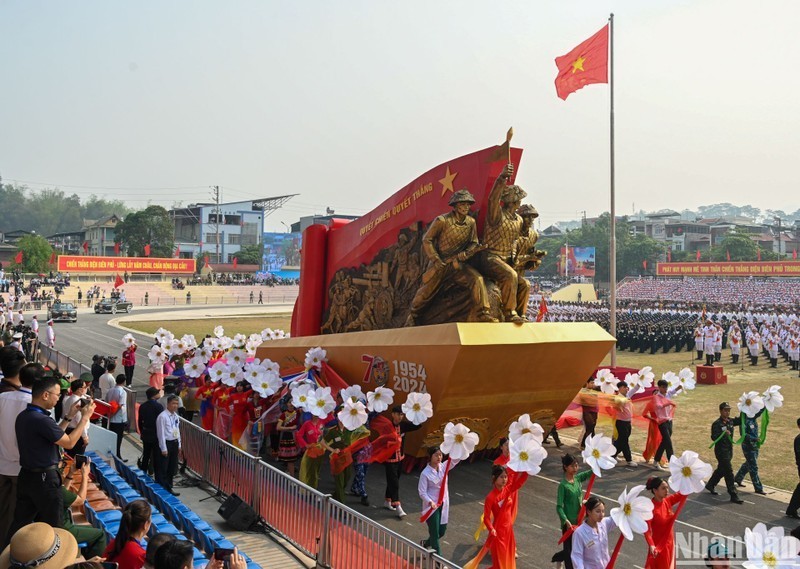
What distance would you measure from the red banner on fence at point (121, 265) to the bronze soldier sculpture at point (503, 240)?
59422mm

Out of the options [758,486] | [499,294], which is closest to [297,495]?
[499,294]

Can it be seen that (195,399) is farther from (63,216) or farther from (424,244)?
(63,216)

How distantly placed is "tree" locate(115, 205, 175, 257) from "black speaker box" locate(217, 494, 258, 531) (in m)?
73.7

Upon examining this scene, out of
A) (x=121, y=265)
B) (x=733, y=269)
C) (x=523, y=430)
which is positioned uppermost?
(x=121, y=265)

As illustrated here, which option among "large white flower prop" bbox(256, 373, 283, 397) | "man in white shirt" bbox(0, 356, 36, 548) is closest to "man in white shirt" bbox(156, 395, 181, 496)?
"large white flower prop" bbox(256, 373, 283, 397)

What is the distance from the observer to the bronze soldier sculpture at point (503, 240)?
1062 centimetres

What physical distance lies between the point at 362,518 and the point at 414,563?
836 millimetres

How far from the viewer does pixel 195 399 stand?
48.3ft

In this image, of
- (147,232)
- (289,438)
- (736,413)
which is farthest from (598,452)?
(147,232)

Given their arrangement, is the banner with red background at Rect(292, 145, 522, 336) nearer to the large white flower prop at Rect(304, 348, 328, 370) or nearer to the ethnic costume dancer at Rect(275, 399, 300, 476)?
the large white flower prop at Rect(304, 348, 328, 370)

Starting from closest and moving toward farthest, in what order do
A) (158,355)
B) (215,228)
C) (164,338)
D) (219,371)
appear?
(219,371), (158,355), (164,338), (215,228)

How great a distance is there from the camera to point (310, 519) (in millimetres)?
7133

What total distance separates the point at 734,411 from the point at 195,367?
12.8m

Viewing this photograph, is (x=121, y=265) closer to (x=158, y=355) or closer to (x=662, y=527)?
(x=158, y=355)
